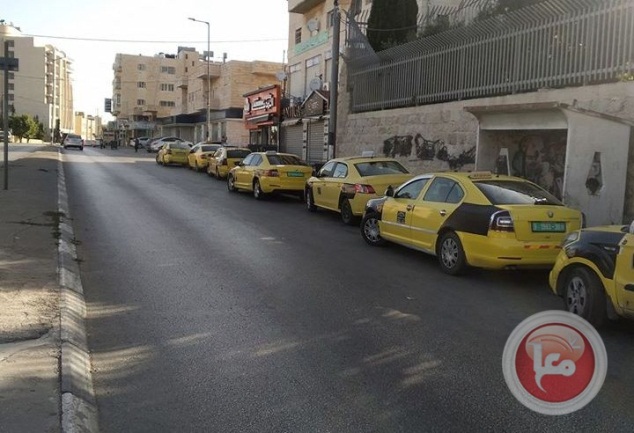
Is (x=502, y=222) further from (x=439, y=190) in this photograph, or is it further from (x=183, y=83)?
(x=183, y=83)

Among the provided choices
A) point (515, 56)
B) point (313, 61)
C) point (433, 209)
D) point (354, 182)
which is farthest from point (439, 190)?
point (313, 61)

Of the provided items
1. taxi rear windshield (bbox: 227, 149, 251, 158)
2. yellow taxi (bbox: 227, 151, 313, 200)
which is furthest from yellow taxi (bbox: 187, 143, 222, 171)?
yellow taxi (bbox: 227, 151, 313, 200)

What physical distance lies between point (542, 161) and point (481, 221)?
257 inches

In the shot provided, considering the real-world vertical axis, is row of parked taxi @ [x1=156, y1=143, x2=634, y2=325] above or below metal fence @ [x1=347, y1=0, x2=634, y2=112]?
below

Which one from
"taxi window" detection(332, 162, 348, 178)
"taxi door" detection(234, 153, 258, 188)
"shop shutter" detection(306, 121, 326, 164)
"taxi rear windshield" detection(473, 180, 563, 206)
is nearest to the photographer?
"taxi rear windshield" detection(473, 180, 563, 206)

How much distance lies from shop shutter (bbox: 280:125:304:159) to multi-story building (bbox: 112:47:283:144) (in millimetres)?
14650

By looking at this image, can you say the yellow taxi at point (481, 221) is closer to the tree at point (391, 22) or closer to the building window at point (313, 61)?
the tree at point (391, 22)

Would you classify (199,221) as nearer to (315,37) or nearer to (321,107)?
(321,107)

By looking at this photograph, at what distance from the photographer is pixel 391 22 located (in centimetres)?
2323

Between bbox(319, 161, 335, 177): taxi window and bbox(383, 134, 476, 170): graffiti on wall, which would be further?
bbox(383, 134, 476, 170): graffiti on wall

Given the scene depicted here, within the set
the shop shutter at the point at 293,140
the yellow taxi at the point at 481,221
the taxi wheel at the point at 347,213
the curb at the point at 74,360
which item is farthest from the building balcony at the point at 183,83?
the curb at the point at 74,360

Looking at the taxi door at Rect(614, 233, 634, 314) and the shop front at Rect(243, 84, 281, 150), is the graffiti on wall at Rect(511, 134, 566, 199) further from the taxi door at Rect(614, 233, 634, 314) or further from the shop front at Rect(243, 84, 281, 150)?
the shop front at Rect(243, 84, 281, 150)

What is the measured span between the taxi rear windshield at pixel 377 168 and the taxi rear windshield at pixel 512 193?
16.0 ft

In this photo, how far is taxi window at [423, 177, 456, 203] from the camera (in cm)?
878
